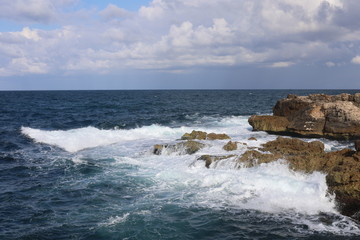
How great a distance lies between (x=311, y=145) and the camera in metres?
17.9

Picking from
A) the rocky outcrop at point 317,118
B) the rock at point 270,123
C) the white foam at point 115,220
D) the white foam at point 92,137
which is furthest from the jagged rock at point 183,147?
the rocky outcrop at point 317,118

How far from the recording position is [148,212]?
12.2 meters

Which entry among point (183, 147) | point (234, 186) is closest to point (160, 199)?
point (234, 186)

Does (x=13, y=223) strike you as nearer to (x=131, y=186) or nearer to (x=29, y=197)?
(x=29, y=197)

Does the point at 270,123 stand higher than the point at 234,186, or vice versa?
the point at 270,123

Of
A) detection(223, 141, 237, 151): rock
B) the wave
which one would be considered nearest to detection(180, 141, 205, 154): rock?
detection(223, 141, 237, 151): rock

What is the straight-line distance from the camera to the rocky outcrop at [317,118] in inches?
995

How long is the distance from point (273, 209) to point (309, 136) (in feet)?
52.1

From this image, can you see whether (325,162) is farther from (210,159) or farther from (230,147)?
(230,147)

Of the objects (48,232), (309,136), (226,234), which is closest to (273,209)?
(226,234)

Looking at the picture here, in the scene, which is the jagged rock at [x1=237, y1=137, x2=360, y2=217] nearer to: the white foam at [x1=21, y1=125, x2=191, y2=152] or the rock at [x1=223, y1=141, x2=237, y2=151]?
the rock at [x1=223, y1=141, x2=237, y2=151]

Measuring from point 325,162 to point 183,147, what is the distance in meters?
8.68

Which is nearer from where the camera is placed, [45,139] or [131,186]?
[131,186]

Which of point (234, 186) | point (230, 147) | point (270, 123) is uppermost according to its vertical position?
point (270, 123)
